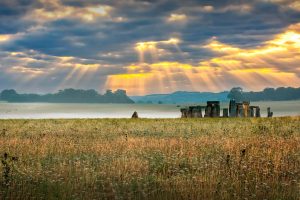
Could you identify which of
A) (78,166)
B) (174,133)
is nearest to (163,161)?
(78,166)

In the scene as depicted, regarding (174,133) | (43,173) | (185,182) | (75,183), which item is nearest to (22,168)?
(43,173)

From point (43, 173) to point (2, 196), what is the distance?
277cm

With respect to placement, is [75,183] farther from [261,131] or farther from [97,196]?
[261,131]

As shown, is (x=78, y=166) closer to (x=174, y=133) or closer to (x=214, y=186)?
(x=214, y=186)

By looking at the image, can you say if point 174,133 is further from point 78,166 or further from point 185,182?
point 185,182

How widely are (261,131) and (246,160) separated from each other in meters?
16.4

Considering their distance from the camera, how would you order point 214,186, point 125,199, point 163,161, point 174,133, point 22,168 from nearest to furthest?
point 125,199 → point 214,186 → point 22,168 → point 163,161 → point 174,133

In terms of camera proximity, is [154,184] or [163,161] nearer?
[154,184]

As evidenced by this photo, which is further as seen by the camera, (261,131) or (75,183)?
(261,131)

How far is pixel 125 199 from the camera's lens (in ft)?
47.0

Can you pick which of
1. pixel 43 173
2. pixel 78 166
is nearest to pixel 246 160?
pixel 78 166

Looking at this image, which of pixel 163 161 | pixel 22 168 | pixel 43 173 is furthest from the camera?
pixel 163 161

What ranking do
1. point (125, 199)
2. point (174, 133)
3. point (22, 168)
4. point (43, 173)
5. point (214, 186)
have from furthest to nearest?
point (174, 133) → point (22, 168) → point (43, 173) → point (214, 186) → point (125, 199)

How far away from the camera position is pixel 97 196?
48.1 ft
